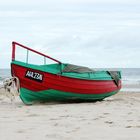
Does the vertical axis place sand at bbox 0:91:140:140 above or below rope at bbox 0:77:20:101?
below

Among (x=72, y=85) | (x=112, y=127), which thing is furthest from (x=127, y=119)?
(x=72, y=85)

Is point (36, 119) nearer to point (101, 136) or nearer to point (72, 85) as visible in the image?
point (101, 136)

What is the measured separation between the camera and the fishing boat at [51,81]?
11305 mm

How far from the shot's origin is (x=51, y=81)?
11.3 m

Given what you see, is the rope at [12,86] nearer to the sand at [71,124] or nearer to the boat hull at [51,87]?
the boat hull at [51,87]

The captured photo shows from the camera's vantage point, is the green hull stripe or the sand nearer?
the sand

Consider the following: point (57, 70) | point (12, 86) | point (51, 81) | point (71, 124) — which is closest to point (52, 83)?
point (51, 81)

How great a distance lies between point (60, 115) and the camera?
8656 millimetres

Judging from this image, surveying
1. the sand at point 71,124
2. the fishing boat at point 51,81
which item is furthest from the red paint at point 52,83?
the sand at point 71,124

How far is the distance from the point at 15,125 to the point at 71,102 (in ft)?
16.5

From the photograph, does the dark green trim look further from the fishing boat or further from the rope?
the rope

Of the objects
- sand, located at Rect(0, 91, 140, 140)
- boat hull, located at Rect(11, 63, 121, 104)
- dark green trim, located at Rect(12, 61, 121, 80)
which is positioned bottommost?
sand, located at Rect(0, 91, 140, 140)

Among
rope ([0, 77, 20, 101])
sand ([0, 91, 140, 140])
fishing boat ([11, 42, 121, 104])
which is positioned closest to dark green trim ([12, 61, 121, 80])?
fishing boat ([11, 42, 121, 104])

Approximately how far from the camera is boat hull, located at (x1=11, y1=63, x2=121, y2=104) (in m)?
11.3
